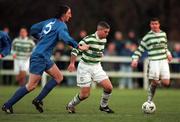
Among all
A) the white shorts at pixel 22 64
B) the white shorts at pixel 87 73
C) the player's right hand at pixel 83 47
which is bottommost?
the white shorts at pixel 87 73

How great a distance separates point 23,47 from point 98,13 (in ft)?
31.7

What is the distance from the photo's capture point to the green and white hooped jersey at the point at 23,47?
26.2 metres

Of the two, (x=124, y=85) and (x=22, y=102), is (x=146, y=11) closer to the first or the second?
(x=124, y=85)

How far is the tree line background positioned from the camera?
34406 mm

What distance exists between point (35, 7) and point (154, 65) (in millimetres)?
19257

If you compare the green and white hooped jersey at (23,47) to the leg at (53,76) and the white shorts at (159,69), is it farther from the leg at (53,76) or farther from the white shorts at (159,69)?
the leg at (53,76)

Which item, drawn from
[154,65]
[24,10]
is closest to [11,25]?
[24,10]

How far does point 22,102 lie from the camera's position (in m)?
19.4

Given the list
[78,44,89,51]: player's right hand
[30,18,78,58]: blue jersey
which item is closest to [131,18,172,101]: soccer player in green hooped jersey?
[78,44,89,51]: player's right hand

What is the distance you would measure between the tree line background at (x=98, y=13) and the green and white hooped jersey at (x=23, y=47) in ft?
28.3

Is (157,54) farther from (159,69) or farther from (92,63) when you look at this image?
(92,63)

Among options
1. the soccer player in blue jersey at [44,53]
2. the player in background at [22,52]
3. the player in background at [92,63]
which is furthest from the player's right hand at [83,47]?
the player in background at [22,52]

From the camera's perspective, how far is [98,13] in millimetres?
35344

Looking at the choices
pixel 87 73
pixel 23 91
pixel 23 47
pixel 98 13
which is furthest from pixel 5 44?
pixel 98 13
